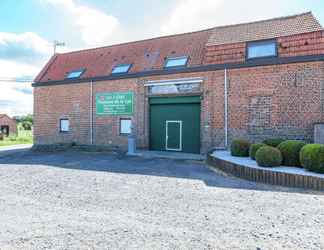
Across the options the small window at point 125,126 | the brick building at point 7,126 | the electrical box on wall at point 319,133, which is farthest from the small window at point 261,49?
the brick building at point 7,126

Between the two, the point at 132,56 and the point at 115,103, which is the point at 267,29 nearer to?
the point at 132,56

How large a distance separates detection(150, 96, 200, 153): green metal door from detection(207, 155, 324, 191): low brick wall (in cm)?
498

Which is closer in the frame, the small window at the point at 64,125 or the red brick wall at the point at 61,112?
the red brick wall at the point at 61,112

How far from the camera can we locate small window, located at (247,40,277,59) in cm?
1164

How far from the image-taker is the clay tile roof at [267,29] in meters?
11.6

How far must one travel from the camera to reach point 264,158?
7.40 m

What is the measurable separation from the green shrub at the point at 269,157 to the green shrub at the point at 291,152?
14.9 inches

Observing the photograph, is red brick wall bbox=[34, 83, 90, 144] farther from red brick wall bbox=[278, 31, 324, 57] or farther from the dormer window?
red brick wall bbox=[278, 31, 324, 57]

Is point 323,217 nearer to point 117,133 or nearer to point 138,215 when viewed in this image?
point 138,215

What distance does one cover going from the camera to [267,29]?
1241 centimetres

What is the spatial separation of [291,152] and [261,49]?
5.87m

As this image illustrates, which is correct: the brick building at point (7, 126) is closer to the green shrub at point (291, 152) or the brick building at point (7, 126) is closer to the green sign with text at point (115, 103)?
the green sign with text at point (115, 103)

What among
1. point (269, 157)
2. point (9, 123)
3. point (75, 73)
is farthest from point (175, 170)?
point (9, 123)

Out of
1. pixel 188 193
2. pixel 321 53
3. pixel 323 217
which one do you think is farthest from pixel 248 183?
pixel 321 53
